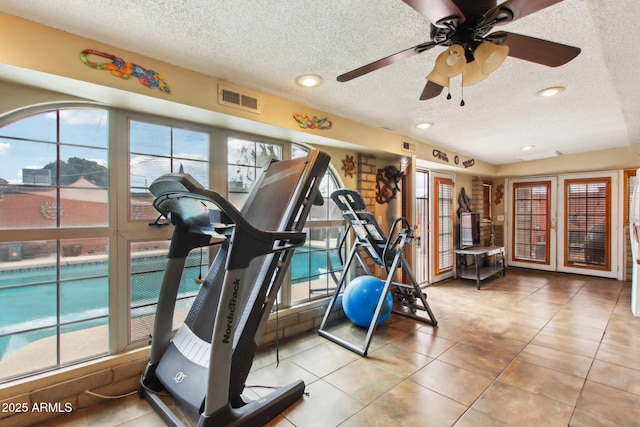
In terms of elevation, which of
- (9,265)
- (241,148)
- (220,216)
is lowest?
(9,265)

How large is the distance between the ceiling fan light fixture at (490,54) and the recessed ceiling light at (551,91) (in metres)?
1.68

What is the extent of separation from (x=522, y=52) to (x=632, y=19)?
0.79 m

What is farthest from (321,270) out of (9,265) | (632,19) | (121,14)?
(632,19)

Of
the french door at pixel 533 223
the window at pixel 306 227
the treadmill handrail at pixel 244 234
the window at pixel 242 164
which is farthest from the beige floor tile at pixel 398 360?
the french door at pixel 533 223

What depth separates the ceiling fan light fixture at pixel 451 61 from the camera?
1.38 m

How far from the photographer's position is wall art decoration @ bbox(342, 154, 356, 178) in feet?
12.2

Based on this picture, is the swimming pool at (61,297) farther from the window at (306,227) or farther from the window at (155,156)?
the window at (306,227)

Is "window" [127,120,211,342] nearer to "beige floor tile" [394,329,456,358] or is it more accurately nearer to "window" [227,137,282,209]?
"window" [227,137,282,209]

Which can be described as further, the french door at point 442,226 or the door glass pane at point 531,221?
the door glass pane at point 531,221

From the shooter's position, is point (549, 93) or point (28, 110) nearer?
point (28, 110)

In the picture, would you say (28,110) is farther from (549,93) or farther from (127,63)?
(549,93)

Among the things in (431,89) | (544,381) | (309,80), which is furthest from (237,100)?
(544,381)

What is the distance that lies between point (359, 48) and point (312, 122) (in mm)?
1093

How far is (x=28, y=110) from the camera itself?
6.26 feet
